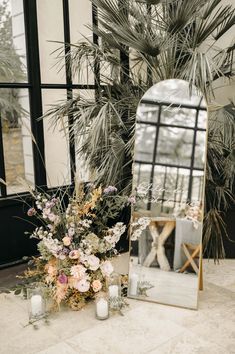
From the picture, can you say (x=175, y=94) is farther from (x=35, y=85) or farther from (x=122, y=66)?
(x=35, y=85)

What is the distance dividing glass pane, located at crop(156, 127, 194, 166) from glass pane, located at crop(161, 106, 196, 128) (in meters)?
0.04

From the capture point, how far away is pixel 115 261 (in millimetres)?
2834

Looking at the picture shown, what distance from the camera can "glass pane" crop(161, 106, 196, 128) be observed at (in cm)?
215

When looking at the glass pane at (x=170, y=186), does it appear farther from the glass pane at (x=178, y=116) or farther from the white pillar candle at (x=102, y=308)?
the white pillar candle at (x=102, y=308)

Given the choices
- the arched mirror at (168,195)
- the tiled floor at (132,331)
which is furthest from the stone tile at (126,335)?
the arched mirror at (168,195)

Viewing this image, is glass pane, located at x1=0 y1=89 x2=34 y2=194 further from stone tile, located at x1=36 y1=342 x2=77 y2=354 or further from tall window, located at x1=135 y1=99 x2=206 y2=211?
stone tile, located at x1=36 y1=342 x2=77 y2=354

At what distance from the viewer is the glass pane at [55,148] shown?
290 cm

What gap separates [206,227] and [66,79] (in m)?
1.53

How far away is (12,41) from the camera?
2664 millimetres

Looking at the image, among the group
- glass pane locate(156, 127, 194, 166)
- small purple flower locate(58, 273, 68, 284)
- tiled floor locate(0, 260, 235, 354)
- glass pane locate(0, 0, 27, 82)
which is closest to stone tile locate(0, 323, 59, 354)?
tiled floor locate(0, 260, 235, 354)

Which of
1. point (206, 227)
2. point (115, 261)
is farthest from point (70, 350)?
point (206, 227)

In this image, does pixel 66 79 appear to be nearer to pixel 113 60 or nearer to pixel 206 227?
pixel 113 60

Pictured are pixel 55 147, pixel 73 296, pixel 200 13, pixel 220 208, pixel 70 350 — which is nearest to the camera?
pixel 70 350

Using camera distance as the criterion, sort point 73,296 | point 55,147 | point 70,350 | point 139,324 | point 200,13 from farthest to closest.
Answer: point 55,147
point 200,13
point 73,296
point 139,324
point 70,350
